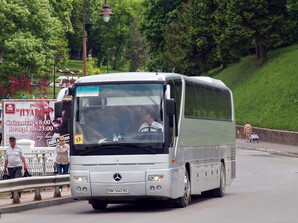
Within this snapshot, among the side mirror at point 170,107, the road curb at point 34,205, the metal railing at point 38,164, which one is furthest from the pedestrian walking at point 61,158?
the side mirror at point 170,107

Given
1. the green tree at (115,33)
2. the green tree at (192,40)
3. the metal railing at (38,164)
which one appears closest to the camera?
the metal railing at (38,164)

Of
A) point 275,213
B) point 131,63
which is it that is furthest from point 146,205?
point 131,63

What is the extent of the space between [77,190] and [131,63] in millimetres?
154169

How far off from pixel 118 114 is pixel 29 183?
150 inches

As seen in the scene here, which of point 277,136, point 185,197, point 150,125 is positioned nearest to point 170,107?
point 150,125

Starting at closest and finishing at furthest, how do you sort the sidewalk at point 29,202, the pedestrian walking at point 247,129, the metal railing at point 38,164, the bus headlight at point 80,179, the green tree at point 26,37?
the bus headlight at point 80,179
the sidewalk at point 29,202
the metal railing at point 38,164
the pedestrian walking at point 247,129
the green tree at point 26,37

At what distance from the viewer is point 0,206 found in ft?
74.1

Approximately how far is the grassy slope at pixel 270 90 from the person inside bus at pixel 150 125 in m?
41.8

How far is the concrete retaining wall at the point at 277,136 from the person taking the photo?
61062mm

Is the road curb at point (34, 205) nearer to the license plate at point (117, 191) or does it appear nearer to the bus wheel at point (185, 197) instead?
the license plate at point (117, 191)

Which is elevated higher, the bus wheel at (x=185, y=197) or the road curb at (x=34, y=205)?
the bus wheel at (x=185, y=197)

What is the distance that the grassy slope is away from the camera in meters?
66.2

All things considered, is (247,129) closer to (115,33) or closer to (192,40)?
(192,40)

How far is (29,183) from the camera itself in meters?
23.9
